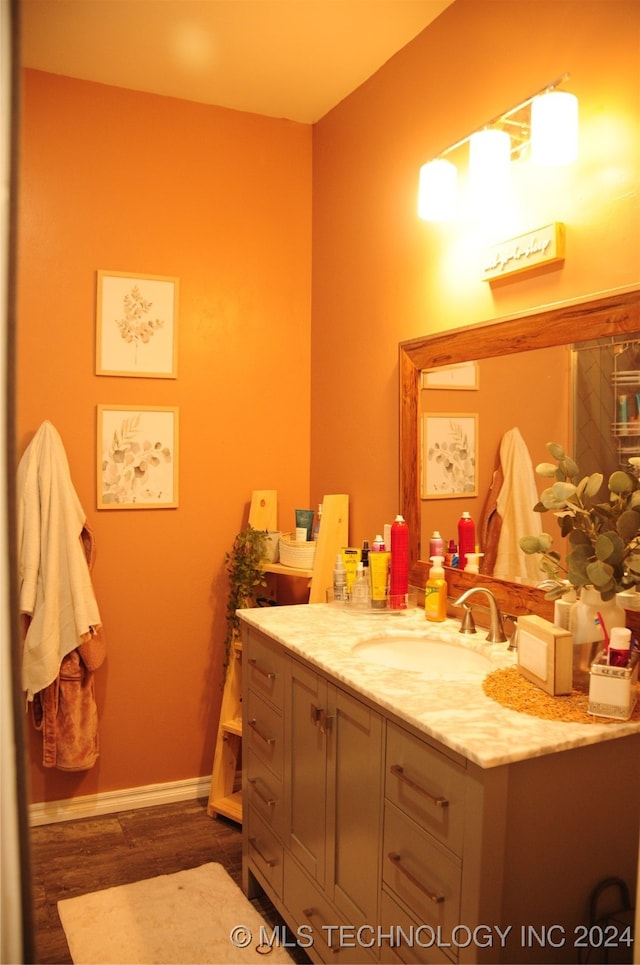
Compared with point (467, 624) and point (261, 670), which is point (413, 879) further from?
point (261, 670)

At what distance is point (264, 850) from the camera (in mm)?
2180

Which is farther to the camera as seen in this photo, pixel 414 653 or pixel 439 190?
pixel 439 190

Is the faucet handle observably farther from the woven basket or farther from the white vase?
the woven basket

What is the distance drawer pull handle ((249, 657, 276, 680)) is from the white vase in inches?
35.3

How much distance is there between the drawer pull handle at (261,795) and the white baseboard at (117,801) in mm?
837

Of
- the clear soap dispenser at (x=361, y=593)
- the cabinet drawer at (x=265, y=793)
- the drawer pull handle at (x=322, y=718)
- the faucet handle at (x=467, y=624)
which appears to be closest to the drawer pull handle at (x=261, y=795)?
the cabinet drawer at (x=265, y=793)

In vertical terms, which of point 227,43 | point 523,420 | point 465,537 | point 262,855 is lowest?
point 262,855

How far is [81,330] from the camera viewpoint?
9.18 ft

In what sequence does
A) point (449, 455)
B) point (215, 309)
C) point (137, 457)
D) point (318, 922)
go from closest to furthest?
point (318, 922)
point (449, 455)
point (137, 457)
point (215, 309)

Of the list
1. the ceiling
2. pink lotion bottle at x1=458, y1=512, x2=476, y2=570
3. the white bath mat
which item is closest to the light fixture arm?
the ceiling

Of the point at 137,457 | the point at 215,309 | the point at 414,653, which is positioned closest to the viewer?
the point at 414,653

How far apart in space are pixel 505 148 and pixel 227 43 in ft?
3.86

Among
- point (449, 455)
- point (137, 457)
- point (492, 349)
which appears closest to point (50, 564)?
point (137, 457)

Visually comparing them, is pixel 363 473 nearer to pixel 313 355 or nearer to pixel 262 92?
pixel 313 355
